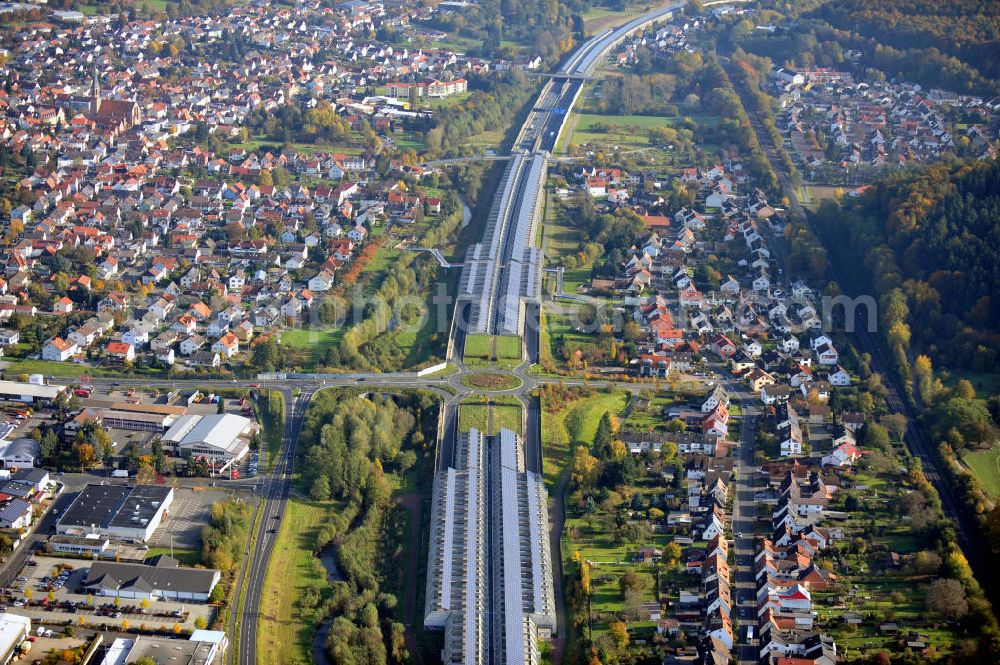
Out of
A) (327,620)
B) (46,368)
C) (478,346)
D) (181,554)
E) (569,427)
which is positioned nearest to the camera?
(327,620)

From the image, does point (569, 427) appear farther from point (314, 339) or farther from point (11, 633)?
point (11, 633)

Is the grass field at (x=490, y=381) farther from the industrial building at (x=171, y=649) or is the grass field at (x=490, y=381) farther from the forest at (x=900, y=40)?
the forest at (x=900, y=40)

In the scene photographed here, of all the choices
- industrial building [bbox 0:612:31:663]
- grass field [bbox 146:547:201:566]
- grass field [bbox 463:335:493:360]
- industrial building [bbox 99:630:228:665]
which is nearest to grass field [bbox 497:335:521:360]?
grass field [bbox 463:335:493:360]

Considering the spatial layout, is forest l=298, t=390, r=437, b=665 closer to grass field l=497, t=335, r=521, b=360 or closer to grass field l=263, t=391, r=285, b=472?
grass field l=263, t=391, r=285, b=472

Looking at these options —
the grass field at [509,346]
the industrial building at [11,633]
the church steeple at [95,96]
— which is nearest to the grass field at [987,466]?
the grass field at [509,346]

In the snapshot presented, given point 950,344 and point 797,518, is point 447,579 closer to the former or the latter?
point 797,518

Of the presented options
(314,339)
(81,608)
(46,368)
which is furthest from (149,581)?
(314,339)

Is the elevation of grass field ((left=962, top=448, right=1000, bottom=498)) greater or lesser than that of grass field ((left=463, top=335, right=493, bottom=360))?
lesser
